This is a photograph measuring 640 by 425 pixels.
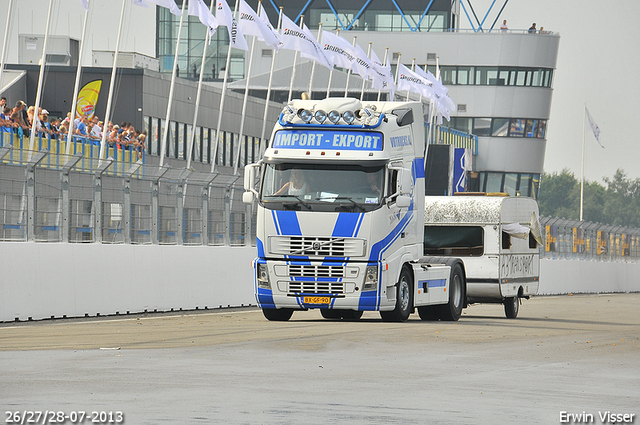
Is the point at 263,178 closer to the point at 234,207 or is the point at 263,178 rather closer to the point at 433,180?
the point at 234,207

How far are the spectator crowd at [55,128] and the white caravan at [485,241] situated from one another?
35.0ft

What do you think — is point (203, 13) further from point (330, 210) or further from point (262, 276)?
point (330, 210)

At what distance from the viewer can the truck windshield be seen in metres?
19.5

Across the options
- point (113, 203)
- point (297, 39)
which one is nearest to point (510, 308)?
point (113, 203)

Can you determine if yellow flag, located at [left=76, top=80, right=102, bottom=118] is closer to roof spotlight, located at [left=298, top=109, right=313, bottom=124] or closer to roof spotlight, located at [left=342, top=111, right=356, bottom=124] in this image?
roof spotlight, located at [left=298, top=109, right=313, bottom=124]

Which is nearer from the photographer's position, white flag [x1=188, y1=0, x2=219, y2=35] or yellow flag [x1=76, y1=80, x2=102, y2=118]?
white flag [x1=188, y1=0, x2=219, y2=35]

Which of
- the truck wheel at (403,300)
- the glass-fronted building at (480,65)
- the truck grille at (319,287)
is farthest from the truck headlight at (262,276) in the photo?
the glass-fronted building at (480,65)

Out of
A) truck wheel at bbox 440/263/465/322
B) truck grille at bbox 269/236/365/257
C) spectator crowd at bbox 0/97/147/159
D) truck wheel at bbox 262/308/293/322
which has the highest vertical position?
spectator crowd at bbox 0/97/147/159

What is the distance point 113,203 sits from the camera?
22.1 meters

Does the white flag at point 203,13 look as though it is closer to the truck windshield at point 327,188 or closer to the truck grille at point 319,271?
the truck windshield at point 327,188

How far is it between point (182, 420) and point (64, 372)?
3369 millimetres

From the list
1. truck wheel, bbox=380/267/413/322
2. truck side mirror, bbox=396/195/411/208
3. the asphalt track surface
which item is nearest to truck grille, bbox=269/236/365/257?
truck side mirror, bbox=396/195/411/208

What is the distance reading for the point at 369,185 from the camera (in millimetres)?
19703

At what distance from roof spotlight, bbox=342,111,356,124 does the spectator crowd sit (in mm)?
11530
